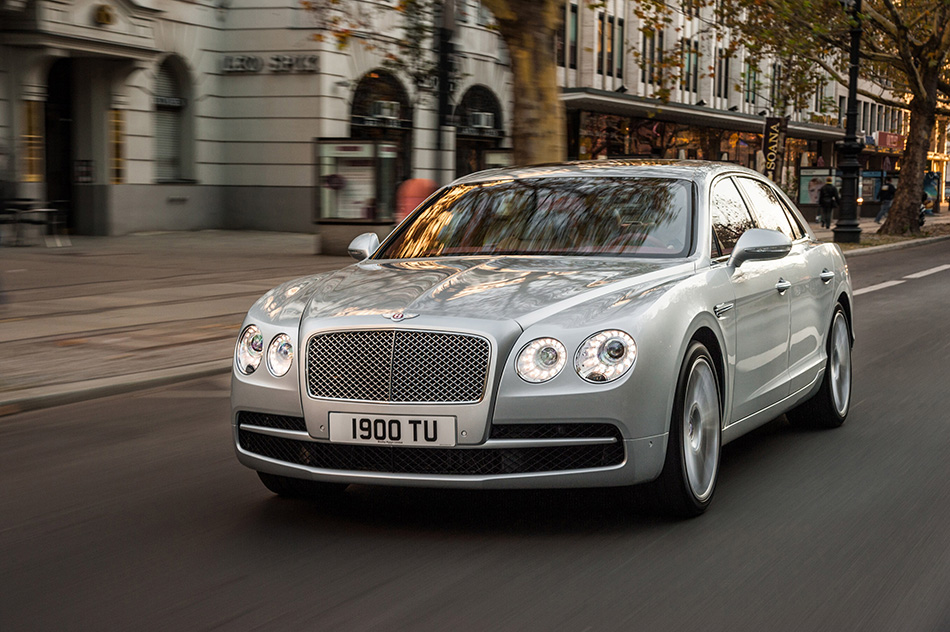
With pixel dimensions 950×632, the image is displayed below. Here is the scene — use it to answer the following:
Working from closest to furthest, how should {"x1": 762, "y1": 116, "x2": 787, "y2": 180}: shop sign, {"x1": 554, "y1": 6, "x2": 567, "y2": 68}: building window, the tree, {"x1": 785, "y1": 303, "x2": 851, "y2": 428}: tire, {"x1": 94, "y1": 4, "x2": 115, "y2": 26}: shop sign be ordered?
{"x1": 785, "y1": 303, "x2": 851, "y2": 428}: tire < {"x1": 94, "y1": 4, "x2": 115, "y2": 26}: shop sign < {"x1": 762, "y1": 116, "x2": 787, "y2": 180}: shop sign < the tree < {"x1": 554, "y1": 6, "x2": 567, "y2": 68}: building window

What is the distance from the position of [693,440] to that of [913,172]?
115 ft

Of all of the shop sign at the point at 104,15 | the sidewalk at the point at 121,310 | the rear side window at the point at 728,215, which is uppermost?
the shop sign at the point at 104,15

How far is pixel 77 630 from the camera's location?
3744 mm

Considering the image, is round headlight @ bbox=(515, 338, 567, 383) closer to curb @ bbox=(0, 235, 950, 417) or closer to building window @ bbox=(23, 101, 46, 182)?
curb @ bbox=(0, 235, 950, 417)

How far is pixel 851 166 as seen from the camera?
3058 cm

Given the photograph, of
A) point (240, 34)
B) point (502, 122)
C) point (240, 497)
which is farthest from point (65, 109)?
point (240, 497)

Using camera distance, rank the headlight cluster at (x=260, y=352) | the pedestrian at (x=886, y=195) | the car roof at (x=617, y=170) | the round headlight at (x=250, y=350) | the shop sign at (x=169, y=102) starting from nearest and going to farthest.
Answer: the headlight cluster at (x=260, y=352)
the round headlight at (x=250, y=350)
the car roof at (x=617, y=170)
the shop sign at (x=169, y=102)
the pedestrian at (x=886, y=195)

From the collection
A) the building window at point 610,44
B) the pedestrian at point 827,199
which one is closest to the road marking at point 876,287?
the pedestrian at point 827,199

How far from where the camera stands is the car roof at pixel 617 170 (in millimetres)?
6286

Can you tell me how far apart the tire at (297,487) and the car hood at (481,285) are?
2.49 feet

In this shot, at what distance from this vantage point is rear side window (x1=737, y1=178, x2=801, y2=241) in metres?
6.76

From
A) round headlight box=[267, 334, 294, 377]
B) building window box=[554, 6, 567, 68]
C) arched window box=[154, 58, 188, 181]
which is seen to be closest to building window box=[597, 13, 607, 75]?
building window box=[554, 6, 567, 68]

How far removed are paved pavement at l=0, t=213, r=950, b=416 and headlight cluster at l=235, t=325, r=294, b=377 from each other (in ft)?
11.1

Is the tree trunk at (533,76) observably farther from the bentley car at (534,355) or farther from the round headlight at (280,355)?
the round headlight at (280,355)
